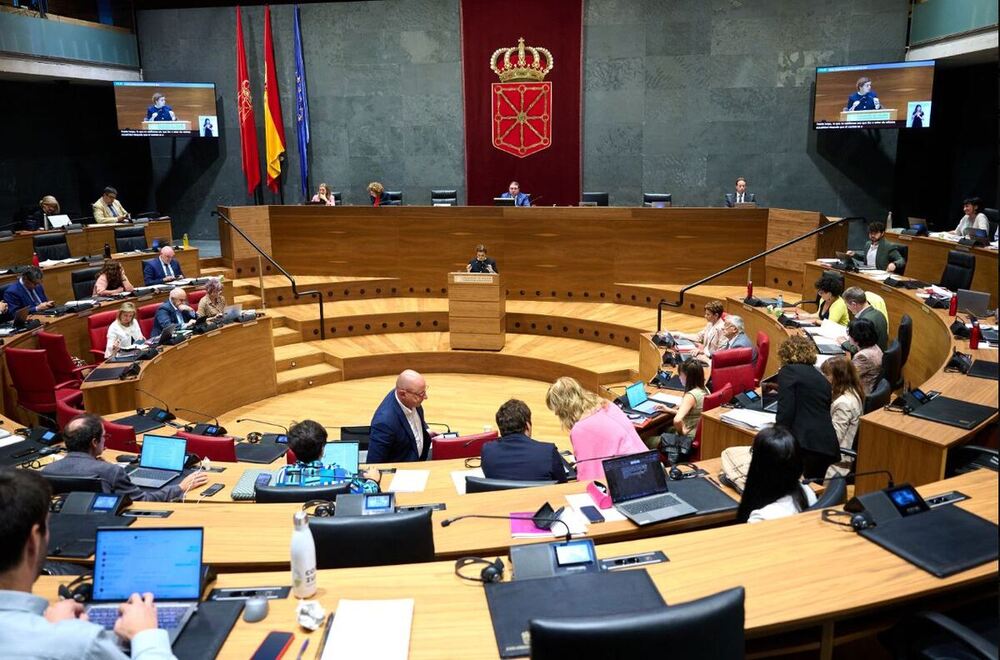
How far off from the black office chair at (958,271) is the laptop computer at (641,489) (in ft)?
18.4

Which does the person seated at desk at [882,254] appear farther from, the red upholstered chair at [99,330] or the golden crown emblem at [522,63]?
the red upholstered chair at [99,330]

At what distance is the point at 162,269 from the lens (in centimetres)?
930

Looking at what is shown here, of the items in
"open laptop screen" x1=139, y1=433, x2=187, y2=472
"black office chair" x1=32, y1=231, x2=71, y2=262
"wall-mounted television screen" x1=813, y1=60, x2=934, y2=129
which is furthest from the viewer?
"wall-mounted television screen" x1=813, y1=60, x2=934, y2=129

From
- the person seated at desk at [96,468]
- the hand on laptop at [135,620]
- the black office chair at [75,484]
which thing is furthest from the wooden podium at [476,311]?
the hand on laptop at [135,620]

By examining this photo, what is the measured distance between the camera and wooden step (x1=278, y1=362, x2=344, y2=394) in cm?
845

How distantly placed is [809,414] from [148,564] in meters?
3.36

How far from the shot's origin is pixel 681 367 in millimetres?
5508

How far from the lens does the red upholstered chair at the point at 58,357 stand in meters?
6.69

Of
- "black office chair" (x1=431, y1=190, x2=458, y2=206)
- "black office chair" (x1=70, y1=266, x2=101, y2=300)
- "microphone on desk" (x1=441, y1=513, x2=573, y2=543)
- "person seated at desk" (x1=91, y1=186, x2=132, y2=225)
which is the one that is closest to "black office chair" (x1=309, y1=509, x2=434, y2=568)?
"microphone on desk" (x1=441, y1=513, x2=573, y2=543)

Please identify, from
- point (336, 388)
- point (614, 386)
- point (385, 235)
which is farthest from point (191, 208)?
point (614, 386)

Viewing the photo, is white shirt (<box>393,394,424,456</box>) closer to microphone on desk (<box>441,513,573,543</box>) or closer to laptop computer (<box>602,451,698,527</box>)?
microphone on desk (<box>441,513,573,543</box>)

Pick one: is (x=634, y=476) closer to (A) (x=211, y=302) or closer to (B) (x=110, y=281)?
(A) (x=211, y=302)

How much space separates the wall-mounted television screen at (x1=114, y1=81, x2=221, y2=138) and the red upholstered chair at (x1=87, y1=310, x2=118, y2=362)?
5503 millimetres

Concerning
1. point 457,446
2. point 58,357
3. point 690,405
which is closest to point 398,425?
point 457,446
